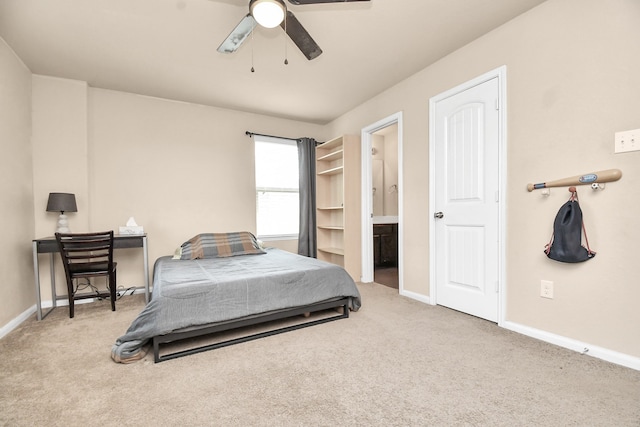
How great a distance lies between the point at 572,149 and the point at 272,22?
218 cm

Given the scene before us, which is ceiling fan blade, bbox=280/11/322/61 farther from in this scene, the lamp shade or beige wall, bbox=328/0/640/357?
the lamp shade

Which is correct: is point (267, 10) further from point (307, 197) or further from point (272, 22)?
point (307, 197)

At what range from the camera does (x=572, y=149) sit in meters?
2.06

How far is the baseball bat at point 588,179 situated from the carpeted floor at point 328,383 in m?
1.14

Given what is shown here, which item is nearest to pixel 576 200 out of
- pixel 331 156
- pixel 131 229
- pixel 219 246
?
pixel 331 156

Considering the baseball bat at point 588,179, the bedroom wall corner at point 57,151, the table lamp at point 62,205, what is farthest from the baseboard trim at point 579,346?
the bedroom wall corner at point 57,151

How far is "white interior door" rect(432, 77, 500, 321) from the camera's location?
2547 millimetres

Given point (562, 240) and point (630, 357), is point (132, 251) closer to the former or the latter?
point (562, 240)

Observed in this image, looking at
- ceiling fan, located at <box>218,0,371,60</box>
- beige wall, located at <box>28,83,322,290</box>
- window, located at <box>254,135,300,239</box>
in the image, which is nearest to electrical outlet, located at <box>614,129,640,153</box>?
ceiling fan, located at <box>218,0,371,60</box>

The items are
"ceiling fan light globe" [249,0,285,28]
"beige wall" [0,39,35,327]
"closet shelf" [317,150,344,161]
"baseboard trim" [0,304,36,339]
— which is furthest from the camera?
"closet shelf" [317,150,344,161]

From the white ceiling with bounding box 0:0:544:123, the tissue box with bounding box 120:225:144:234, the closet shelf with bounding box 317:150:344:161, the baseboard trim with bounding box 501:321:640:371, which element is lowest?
the baseboard trim with bounding box 501:321:640:371

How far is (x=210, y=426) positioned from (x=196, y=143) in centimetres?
357

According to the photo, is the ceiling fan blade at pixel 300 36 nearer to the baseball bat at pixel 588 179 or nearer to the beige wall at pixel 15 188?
the baseball bat at pixel 588 179

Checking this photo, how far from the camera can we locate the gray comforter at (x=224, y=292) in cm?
197
